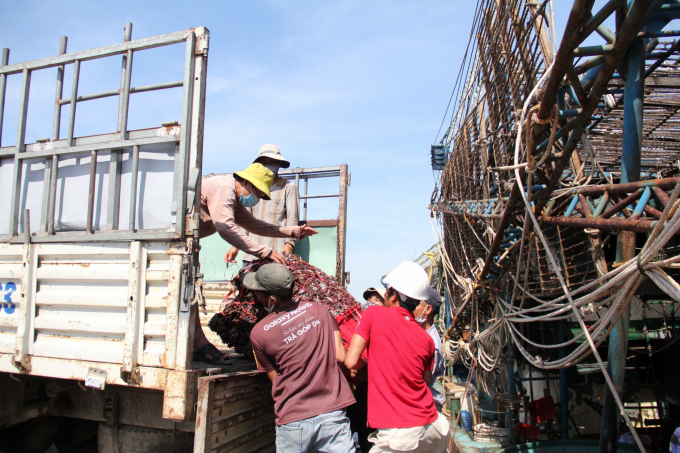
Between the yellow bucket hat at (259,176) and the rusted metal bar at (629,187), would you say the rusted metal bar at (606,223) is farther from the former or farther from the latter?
the yellow bucket hat at (259,176)

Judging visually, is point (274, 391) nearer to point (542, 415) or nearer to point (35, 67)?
point (35, 67)

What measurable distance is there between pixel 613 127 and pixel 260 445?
5.31m

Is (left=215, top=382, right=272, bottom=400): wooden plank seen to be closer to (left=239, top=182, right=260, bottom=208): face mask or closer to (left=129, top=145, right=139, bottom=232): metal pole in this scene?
(left=129, top=145, right=139, bottom=232): metal pole

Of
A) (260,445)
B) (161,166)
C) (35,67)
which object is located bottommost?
(260,445)

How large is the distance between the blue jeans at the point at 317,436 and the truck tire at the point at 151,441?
0.90 meters

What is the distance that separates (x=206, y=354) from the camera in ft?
11.4

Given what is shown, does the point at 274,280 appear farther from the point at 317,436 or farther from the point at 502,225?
the point at 502,225

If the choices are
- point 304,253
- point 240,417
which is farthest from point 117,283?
point 304,253

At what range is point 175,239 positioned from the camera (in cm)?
293


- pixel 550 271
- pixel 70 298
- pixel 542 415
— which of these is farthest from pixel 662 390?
pixel 70 298

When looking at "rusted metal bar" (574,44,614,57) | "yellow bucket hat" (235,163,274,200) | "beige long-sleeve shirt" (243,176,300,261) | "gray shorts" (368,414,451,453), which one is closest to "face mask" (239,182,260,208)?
"yellow bucket hat" (235,163,274,200)

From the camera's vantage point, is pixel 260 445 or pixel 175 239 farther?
pixel 260 445

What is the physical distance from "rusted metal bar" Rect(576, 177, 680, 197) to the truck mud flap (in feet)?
8.92

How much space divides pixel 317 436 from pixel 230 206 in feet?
5.72
